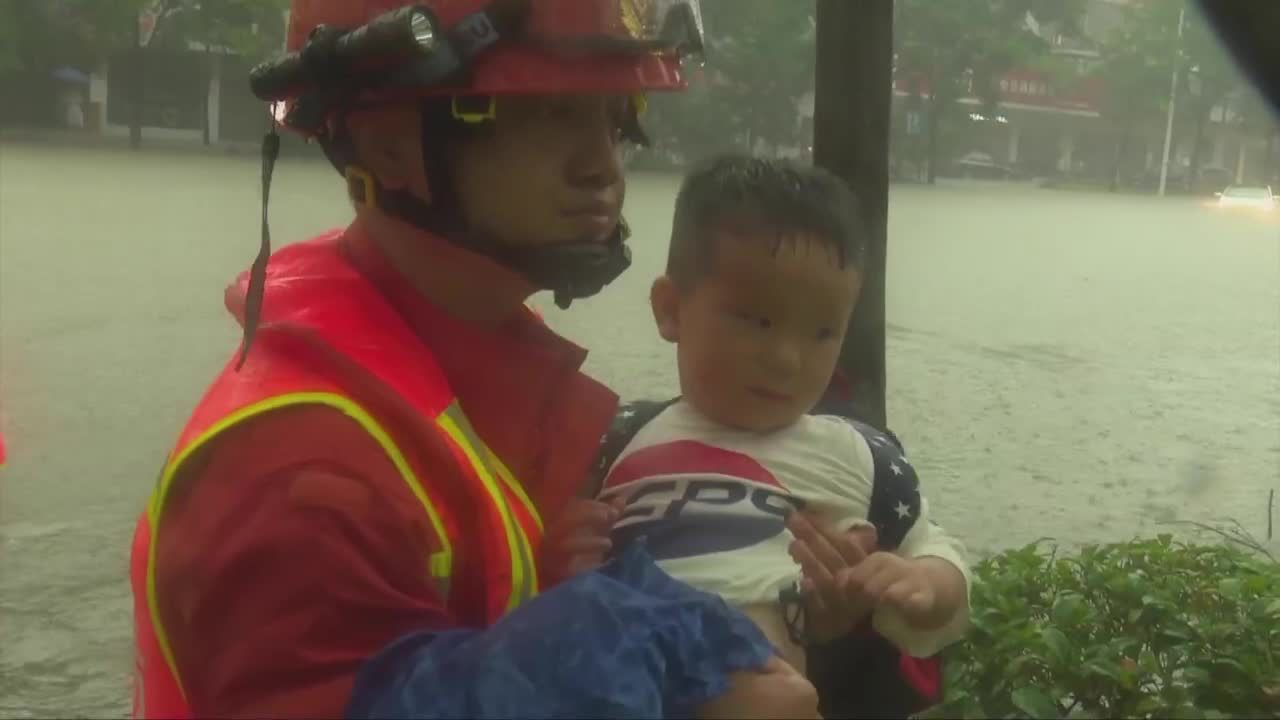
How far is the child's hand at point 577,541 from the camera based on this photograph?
1650 mm

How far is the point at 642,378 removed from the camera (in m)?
7.01

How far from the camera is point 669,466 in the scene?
1.90m

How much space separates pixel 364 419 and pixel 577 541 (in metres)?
0.33

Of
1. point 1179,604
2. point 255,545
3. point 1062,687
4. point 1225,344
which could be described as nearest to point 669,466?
point 255,545

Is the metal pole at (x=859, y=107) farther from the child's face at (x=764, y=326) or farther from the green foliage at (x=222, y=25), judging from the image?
the green foliage at (x=222, y=25)

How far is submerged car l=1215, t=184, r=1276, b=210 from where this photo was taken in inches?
1142

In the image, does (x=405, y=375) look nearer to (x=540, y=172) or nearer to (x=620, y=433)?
(x=540, y=172)

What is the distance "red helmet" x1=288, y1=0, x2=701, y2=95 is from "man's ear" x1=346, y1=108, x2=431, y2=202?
86 mm

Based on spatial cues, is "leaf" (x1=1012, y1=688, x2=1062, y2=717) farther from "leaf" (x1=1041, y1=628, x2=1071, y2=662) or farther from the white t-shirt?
the white t-shirt

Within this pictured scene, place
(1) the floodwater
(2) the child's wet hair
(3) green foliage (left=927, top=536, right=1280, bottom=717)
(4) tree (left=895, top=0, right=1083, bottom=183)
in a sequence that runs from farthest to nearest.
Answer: (4) tree (left=895, top=0, right=1083, bottom=183), (1) the floodwater, (3) green foliage (left=927, top=536, right=1280, bottom=717), (2) the child's wet hair

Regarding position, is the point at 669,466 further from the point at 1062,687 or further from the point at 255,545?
the point at 1062,687

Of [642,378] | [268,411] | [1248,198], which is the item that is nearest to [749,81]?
[642,378]

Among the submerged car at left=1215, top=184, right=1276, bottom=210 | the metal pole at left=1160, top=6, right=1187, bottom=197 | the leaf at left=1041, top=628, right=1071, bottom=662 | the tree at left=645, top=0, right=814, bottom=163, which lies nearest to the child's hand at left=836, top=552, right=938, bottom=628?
the leaf at left=1041, top=628, right=1071, bottom=662

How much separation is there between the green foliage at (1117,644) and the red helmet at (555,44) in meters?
1.28
